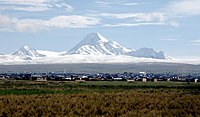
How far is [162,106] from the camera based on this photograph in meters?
35.6

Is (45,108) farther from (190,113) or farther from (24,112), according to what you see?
(190,113)

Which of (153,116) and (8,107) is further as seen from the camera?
(8,107)

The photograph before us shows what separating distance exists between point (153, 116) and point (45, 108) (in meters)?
8.31

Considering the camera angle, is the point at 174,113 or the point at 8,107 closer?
the point at 174,113

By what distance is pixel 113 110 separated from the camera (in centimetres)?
3238

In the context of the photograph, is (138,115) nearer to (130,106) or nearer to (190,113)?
(190,113)

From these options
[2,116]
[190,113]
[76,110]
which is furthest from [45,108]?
[190,113]

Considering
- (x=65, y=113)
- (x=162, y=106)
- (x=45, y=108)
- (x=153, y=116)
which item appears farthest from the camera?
(x=162, y=106)

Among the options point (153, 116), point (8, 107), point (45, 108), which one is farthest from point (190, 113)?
point (8, 107)

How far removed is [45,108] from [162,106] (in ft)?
27.9

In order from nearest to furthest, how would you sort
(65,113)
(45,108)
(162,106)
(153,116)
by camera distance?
(153,116)
(65,113)
(45,108)
(162,106)

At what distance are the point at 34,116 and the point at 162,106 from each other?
10.6 metres

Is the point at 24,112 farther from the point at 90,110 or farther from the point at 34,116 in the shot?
the point at 90,110

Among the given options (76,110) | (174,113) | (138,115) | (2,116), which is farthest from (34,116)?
(174,113)
